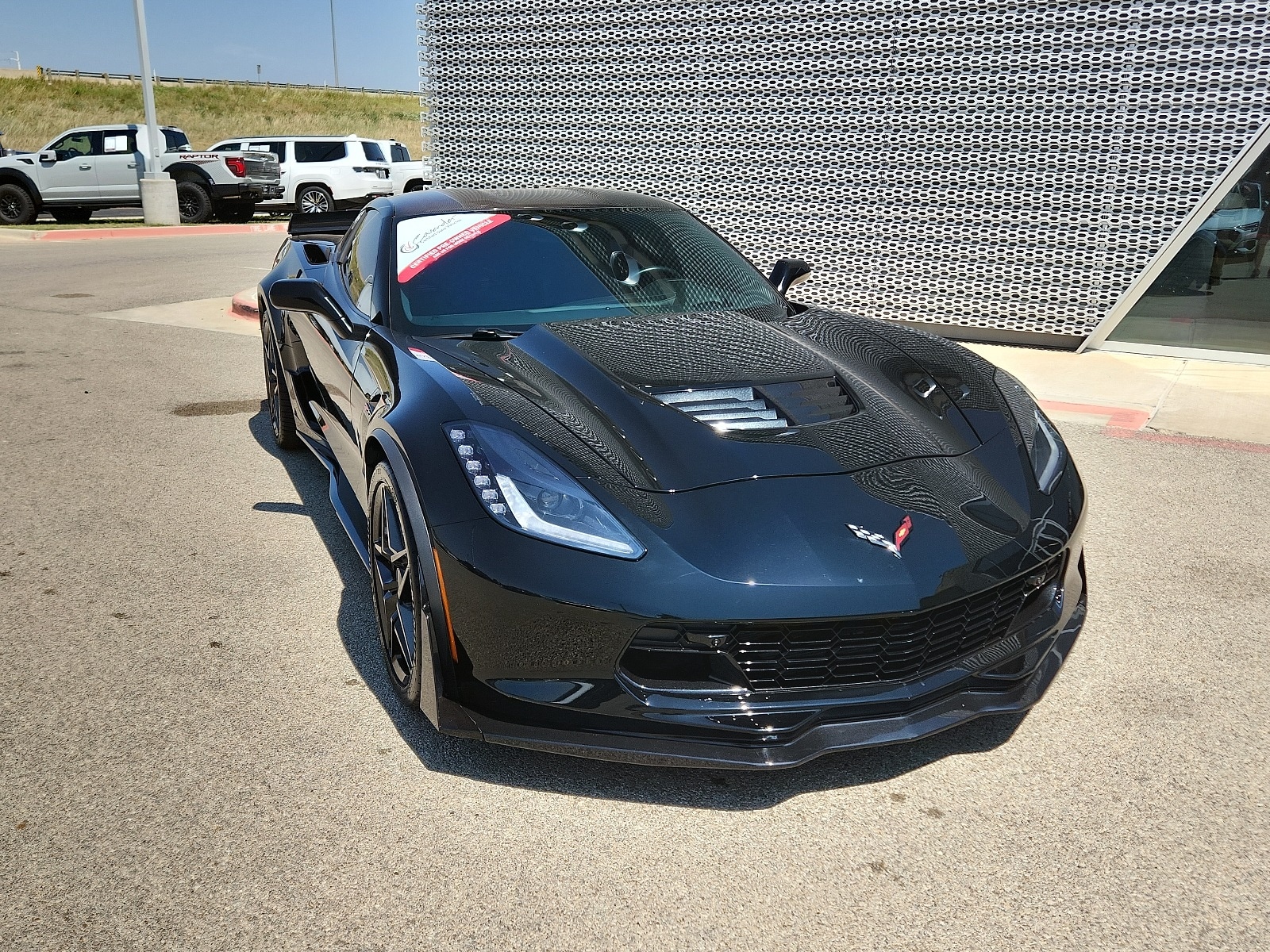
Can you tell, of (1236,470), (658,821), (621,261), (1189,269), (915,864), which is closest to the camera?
(915,864)

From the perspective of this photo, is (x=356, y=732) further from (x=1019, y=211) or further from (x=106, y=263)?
(x=106, y=263)

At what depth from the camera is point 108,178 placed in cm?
2225

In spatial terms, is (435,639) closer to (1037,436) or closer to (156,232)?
(1037,436)

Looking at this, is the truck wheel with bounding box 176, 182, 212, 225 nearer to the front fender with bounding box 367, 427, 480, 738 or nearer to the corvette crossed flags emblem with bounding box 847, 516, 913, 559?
the front fender with bounding box 367, 427, 480, 738

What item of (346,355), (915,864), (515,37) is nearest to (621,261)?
(346,355)

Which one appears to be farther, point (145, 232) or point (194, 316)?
point (145, 232)

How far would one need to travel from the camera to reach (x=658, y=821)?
100.0 inches

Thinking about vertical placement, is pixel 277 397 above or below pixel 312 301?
below

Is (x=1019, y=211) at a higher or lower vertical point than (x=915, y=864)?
higher

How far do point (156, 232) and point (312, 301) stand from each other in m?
18.4

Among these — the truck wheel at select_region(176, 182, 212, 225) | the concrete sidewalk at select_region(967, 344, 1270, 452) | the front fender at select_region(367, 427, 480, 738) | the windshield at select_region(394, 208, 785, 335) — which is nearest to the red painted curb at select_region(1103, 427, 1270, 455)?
the concrete sidewalk at select_region(967, 344, 1270, 452)

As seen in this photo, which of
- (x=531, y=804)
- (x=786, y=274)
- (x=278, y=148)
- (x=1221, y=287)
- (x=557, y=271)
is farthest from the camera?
(x=278, y=148)

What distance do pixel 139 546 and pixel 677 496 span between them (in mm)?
2702

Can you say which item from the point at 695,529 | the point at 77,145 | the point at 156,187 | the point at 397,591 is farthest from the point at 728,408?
the point at 77,145
